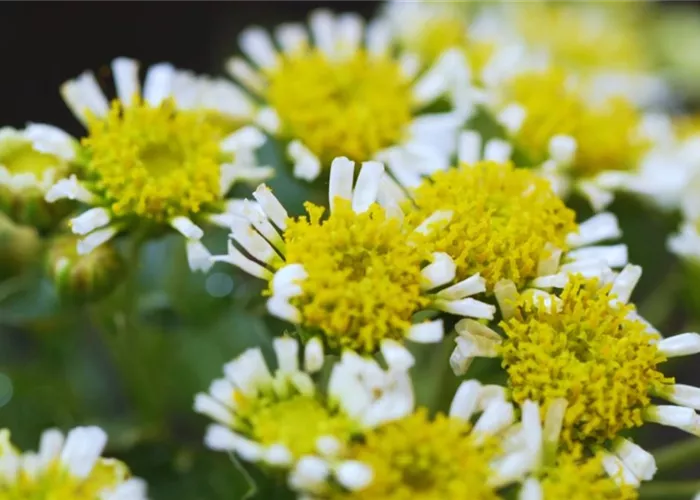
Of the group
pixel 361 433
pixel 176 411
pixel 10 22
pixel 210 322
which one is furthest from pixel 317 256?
pixel 10 22

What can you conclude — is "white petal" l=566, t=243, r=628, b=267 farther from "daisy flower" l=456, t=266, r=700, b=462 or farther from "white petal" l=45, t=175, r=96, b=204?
"white petal" l=45, t=175, r=96, b=204

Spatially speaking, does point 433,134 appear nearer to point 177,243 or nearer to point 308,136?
point 308,136

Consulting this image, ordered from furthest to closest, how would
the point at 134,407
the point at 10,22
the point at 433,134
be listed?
the point at 10,22 → the point at 134,407 → the point at 433,134

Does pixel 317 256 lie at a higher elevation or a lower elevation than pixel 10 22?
lower

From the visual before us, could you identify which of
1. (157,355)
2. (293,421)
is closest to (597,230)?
(293,421)

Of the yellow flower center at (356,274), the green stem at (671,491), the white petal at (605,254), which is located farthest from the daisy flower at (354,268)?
the green stem at (671,491)

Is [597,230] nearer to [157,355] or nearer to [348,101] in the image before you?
[348,101]
